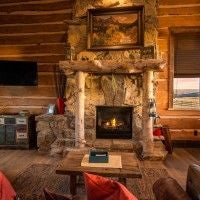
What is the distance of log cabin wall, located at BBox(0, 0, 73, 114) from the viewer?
6184mm

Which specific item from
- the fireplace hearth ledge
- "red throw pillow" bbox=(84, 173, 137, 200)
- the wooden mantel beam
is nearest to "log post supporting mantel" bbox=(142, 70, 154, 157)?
the fireplace hearth ledge

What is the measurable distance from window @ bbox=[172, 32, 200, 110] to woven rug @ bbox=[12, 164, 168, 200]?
236 centimetres

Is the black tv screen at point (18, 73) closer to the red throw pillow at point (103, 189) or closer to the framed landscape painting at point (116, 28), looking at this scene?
the framed landscape painting at point (116, 28)

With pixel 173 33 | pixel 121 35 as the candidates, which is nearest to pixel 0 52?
pixel 121 35

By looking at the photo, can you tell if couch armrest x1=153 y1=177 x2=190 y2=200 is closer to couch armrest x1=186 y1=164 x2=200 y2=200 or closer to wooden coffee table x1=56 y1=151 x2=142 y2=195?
couch armrest x1=186 y1=164 x2=200 y2=200

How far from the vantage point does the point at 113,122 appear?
5.50 meters

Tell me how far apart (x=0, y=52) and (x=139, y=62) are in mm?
3648

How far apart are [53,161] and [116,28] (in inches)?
117

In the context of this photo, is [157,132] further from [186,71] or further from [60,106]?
[60,106]

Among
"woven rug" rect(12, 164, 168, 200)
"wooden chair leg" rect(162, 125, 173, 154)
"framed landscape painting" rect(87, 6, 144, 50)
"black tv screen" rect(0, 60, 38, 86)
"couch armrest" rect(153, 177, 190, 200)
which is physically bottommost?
"woven rug" rect(12, 164, 168, 200)

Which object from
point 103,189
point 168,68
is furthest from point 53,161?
point 103,189

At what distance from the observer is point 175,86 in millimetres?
6027

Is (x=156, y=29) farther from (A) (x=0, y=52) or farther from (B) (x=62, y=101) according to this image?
(A) (x=0, y=52)

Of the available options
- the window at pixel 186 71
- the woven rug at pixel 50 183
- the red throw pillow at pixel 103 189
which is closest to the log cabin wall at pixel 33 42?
the woven rug at pixel 50 183
